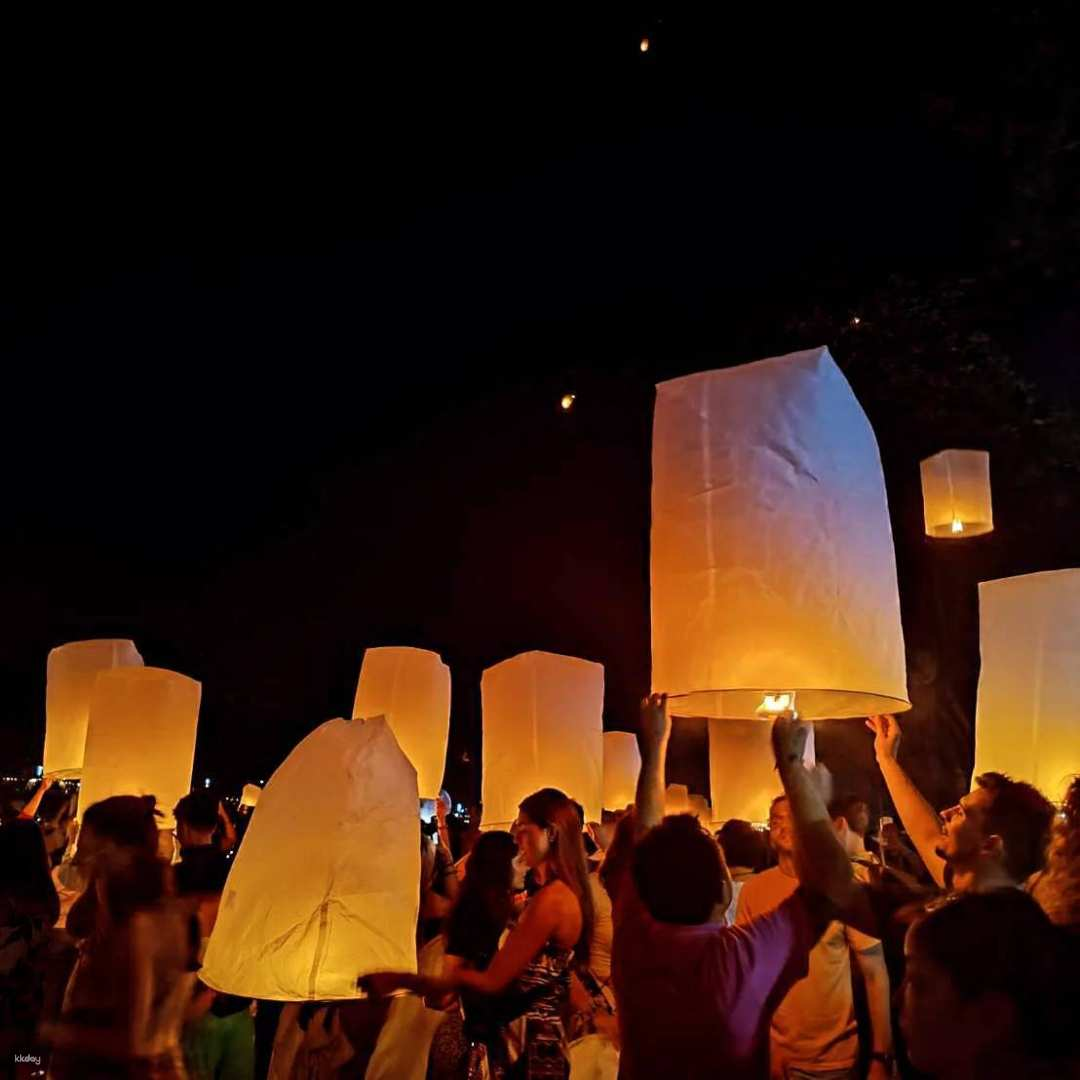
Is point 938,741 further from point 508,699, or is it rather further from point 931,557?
point 508,699

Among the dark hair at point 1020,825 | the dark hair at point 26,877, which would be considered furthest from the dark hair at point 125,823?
the dark hair at point 1020,825

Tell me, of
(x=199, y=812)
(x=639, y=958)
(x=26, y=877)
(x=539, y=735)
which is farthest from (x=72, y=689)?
(x=639, y=958)

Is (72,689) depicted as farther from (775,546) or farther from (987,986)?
(987,986)

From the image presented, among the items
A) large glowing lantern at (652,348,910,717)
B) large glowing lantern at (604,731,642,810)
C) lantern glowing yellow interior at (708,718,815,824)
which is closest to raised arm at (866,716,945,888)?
large glowing lantern at (652,348,910,717)

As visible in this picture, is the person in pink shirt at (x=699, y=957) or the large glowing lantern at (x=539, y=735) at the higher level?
the large glowing lantern at (x=539, y=735)

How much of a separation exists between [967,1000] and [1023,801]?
1.89 metres

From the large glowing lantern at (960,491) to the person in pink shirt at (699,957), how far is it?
5085 mm

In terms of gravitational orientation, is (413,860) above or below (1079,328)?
below

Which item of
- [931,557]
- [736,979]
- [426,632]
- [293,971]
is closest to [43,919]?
[293,971]

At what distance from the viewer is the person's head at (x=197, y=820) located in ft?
18.5

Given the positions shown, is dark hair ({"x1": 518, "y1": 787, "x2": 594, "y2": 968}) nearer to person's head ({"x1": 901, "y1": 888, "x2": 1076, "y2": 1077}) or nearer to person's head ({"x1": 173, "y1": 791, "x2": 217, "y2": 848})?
person's head ({"x1": 173, "y1": 791, "x2": 217, "y2": 848})

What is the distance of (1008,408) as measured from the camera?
10766 mm

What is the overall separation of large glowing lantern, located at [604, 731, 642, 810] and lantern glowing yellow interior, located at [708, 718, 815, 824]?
564cm

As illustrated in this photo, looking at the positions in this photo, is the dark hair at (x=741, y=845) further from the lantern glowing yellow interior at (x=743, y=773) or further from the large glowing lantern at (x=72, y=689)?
the large glowing lantern at (x=72, y=689)
